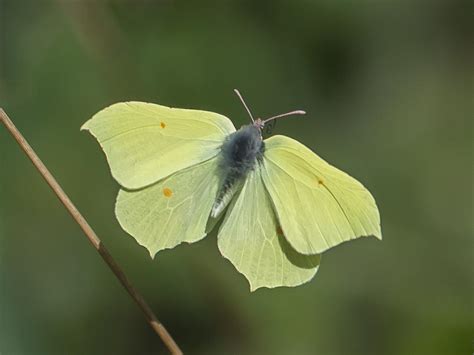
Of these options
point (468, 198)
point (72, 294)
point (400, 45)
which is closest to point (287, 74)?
point (400, 45)

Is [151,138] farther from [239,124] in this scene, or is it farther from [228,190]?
[239,124]

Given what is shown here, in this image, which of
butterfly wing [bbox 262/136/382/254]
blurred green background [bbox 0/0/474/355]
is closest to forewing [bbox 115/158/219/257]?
butterfly wing [bbox 262/136/382/254]

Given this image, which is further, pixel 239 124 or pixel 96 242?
pixel 239 124

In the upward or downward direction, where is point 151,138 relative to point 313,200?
upward

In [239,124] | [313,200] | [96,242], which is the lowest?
[239,124]

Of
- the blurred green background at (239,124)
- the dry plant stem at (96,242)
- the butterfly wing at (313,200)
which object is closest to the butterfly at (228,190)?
the butterfly wing at (313,200)

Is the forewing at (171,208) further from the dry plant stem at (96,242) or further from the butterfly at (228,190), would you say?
the dry plant stem at (96,242)

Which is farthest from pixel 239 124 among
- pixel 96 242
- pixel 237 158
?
pixel 96 242

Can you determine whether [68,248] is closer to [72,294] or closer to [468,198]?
[72,294]
